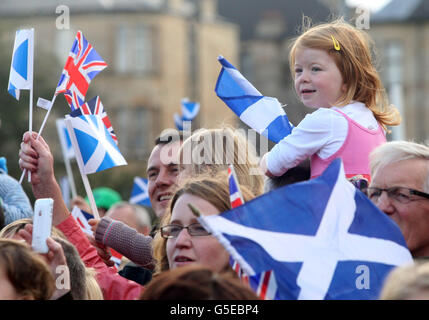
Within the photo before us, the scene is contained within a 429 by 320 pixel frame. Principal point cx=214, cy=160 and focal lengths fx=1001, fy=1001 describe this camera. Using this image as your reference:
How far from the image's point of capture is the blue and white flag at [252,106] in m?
4.70

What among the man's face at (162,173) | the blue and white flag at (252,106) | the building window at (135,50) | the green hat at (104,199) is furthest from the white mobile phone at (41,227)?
the building window at (135,50)

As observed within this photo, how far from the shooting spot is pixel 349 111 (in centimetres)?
455

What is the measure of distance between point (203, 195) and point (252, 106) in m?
0.90

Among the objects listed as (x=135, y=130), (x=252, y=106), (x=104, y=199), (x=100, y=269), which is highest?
(x=252, y=106)

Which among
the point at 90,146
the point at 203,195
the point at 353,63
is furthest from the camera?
the point at 90,146

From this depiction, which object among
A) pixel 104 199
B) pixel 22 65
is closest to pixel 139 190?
pixel 104 199

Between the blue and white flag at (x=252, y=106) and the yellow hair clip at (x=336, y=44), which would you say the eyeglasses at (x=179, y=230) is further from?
the yellow hair clip at (x=336, y=44)

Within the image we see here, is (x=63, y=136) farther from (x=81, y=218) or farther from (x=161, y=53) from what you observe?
(x=161, y=53)

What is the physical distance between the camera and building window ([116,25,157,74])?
42.9 meters

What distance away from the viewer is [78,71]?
16.9ft

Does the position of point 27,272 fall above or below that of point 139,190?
above

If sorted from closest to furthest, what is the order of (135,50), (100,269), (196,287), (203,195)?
(196,287)
(203,195)
(100,269)
(135,50)
